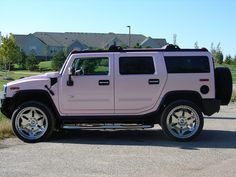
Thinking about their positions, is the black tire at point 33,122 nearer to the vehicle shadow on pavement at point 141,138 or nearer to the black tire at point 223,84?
the vehicle shadow on pavement at point 141,138

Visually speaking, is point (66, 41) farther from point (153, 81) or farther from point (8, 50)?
point (153, 81)

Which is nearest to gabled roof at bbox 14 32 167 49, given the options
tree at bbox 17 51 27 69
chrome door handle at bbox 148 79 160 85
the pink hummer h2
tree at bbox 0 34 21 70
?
tree at bbox 17 51 27 69

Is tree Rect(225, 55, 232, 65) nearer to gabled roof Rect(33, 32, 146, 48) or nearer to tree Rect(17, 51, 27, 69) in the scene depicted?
tree Rect(17, 51, 27, 69)

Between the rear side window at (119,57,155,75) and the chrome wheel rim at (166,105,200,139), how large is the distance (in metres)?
1.00

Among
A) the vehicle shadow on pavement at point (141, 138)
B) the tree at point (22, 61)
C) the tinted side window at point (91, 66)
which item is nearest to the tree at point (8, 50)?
the tree at point (22, 61)

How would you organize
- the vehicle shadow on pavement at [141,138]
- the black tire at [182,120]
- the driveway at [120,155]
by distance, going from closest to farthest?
1. the driveway at [120,155]
2. the vehicle shadow on pavement at [141,138]
3. the black tire at [182,120]

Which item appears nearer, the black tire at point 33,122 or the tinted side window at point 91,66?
the black tire at point 33,122

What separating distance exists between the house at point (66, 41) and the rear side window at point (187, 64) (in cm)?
9022

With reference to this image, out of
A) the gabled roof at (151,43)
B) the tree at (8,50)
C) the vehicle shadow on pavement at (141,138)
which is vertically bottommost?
the vehicle shadow on pavement at (141,138)

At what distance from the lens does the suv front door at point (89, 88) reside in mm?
9859

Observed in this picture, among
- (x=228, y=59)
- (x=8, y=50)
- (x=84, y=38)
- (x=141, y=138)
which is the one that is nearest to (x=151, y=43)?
(x=84, y=38)

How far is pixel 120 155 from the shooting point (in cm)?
838

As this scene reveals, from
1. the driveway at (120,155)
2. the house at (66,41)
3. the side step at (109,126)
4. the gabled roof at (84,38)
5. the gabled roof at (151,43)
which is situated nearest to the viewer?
the driveway at (120,155)

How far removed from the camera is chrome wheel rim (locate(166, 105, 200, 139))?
9.84 metres
